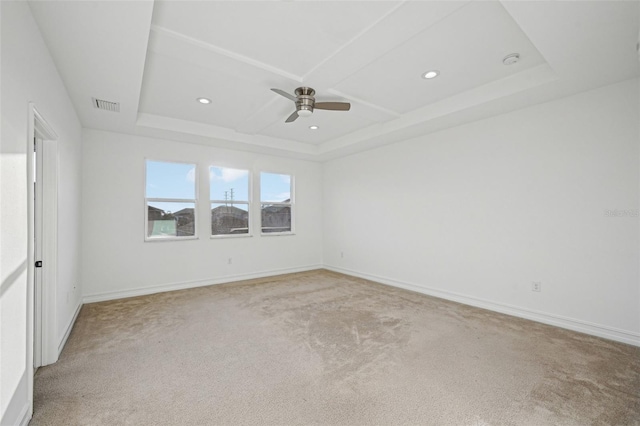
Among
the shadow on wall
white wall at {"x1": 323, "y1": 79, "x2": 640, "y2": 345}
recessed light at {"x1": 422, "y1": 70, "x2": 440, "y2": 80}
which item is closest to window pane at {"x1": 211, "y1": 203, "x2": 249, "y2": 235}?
white wall at {"x1": 323, "y1": 79, "x2": 640, "y2": 345}

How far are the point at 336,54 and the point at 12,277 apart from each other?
108 inches

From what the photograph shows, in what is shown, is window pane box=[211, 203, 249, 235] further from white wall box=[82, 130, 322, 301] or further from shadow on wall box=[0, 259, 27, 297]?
shadow on wall box=[0, 259, 27, 297]

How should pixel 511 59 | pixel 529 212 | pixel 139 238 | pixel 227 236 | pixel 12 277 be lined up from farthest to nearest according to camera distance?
pixel 227 236, pixel 139 238, pixel 529 212, pixel 511 59, pixel 12 277

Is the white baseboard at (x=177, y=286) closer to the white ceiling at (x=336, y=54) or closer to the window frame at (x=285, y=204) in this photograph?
the window frame at (x=285, y=204)

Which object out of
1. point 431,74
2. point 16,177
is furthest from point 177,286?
point 431,74

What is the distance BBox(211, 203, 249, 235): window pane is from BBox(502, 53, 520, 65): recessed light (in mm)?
4515

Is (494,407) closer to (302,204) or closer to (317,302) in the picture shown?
(317,302)

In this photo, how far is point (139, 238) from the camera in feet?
15.1

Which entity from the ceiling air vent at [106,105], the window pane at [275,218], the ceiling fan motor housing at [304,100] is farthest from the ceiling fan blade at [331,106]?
the window pane at [275,218]

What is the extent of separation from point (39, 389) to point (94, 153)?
130 inches

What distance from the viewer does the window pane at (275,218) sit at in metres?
6.00

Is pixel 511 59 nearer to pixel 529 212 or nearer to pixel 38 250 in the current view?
pixel 529 212

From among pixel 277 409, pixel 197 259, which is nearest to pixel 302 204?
pixel 197 259

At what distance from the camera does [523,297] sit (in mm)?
3561
